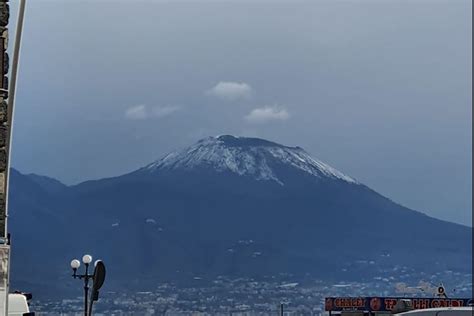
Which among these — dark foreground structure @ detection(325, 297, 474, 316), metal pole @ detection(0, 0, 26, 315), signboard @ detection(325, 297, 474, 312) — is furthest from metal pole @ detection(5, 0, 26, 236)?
signboard @ detection(325, 297, 474, 312)

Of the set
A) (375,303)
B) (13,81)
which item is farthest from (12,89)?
(375,303)

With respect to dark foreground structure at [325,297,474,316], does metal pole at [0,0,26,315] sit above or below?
above

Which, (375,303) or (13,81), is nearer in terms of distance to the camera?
(13,81)

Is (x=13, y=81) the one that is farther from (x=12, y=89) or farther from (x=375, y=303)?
(x=375, y=303)

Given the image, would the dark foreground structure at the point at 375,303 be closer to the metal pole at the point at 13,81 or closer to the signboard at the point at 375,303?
the signboard at the point at 375,303

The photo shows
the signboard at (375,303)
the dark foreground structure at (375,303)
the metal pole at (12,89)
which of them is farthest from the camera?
the signboard at (375,303)

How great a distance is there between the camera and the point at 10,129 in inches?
632

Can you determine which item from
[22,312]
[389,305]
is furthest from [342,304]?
[22,312]

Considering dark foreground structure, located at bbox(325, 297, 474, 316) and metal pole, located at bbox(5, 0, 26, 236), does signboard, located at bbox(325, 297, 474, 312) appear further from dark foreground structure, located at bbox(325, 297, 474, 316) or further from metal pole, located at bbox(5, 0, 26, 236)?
metal pole, located at bbox(5, 0, 26, 236)

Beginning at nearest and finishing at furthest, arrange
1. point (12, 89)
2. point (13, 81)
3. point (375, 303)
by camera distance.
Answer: point (12, 89) → point (13, 81) → point (375, 303)

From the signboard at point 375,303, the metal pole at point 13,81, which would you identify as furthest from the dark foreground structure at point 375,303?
the metal pole at point 13,81

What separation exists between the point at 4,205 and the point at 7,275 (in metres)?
1.14

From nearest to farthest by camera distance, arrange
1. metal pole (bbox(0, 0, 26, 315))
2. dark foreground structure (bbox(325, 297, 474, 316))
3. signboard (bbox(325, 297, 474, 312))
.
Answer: metal pole (bbox(0, 0, 26, 315)), dark foreground structure (bbox(325, 297, 474, 316)), signboard (bbox(325, 297, 474, 312))

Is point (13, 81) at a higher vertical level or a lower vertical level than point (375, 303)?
higher
